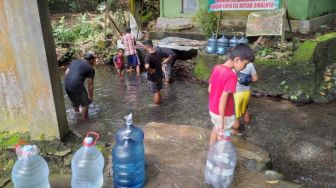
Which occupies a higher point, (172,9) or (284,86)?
(172,9)

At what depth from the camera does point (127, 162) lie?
128 inches

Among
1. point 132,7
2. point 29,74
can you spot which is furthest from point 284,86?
point 132,7

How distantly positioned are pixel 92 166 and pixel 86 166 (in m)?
0.06

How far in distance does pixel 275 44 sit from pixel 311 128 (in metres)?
3.72

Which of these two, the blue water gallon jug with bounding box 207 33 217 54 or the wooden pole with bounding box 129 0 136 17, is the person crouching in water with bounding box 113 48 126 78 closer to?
the blue water gallon jug with bounding box 207 33 217 54

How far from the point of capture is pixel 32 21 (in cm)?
403

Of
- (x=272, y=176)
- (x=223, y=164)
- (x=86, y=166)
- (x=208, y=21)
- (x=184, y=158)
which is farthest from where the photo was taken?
(x=208, y=21)

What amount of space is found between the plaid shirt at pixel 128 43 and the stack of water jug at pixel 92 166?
24.4 feet

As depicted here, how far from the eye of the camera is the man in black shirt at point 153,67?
294 inches

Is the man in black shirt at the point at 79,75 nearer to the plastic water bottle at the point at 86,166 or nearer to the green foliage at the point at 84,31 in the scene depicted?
the plastic water bottle at the point at 86,166

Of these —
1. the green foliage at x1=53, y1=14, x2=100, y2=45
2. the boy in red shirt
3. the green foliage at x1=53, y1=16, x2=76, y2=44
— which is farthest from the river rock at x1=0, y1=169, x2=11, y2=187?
the green foliage at x1=53, y1=16, x2=76, y2=44

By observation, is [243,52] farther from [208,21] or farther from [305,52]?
[208,21]

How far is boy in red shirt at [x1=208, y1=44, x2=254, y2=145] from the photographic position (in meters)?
3.82

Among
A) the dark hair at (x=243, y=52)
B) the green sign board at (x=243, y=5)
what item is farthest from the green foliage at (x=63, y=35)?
the dark hair at (x=243, y=52)
